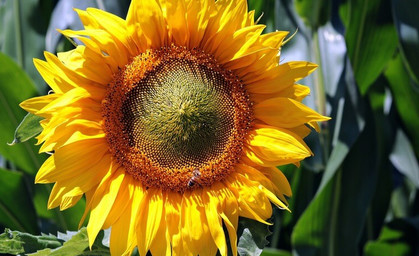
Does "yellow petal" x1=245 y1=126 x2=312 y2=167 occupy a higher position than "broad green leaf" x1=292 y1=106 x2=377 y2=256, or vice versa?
"yellow petal" x1=245 y1=126 x2=312 y2=167

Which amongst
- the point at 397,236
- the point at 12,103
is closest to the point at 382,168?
the point at 397,236

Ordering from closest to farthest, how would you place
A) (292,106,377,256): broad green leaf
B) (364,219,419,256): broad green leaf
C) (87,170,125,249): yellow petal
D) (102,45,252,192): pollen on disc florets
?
(87,170,125,249): yellow petal
(102,45,252,192): pollen on disc florets
(292,106,377,256): broad green leaf
(364,219,419,256): broad green leaf

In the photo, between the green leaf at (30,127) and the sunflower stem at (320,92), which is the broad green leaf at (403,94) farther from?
the green leaf at (30,127)

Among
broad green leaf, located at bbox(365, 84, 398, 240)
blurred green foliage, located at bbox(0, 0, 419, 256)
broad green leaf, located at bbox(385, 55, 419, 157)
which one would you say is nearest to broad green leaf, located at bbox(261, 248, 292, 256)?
blurred green foliage, located at bbox(0, 0, 419, 256)

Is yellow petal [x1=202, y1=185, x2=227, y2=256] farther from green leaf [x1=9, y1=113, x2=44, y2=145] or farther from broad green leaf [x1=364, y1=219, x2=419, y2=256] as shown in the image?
broad green leaf [x1=364, y1=219, x2=419, y2=256]

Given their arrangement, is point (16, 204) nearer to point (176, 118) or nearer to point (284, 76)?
point (176, 118)

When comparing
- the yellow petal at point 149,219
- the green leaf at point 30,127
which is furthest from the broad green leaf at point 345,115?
the green leaf at point 30,127
